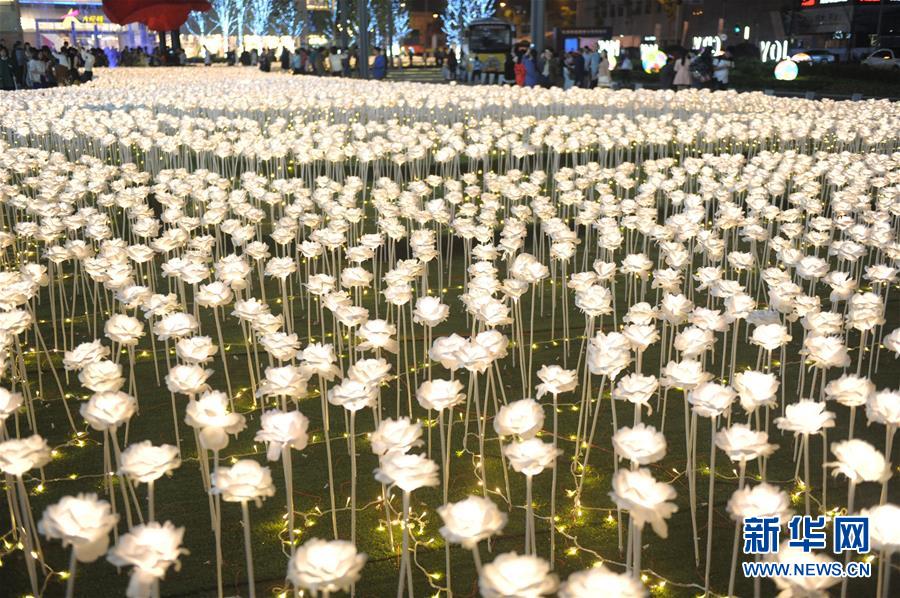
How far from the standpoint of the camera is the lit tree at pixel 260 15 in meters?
66.4

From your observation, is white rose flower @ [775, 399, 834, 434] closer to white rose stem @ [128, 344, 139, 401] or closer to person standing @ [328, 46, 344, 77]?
white rose stem @ [128, 344, 139, 401]

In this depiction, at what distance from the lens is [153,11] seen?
30922 millimetres

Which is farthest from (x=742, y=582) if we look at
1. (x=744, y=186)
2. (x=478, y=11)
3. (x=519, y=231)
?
(x=478, y=11)

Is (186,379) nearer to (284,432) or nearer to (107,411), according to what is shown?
(107,411)

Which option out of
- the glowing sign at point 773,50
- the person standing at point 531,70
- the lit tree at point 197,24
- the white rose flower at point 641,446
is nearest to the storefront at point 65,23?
the lit tree at point 197,24

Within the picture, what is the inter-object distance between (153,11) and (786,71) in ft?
71.2

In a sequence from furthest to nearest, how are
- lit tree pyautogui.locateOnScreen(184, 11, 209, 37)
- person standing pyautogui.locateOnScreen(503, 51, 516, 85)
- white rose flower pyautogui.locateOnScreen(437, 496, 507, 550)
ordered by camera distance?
lit tree pyautogui.locateOnScreen(184, 11, 209, 37)
person standing pyautogui.locateOnScreen(503, 51, 516, 85)
white rose flower pyautogui.locateOnScreen(437, 496, 507, 550)

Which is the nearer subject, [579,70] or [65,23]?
[579,70]

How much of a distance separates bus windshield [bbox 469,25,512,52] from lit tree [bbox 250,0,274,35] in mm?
35308

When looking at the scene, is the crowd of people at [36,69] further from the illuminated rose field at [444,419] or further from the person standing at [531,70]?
the illuminated rose field at [444,419]

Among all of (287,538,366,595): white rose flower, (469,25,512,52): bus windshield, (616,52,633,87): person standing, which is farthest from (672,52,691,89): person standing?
(287,538,366,595): white rose flower

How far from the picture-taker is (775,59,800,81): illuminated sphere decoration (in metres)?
23.9

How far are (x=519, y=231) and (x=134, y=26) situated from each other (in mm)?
60289

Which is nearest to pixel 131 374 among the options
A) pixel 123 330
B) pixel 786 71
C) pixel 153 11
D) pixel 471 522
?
pixel 123 330
